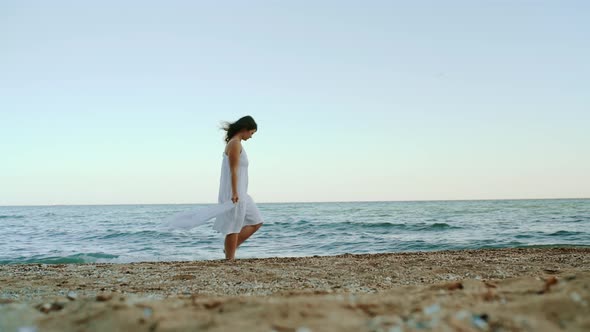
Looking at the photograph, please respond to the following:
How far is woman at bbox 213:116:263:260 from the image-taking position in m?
6.56

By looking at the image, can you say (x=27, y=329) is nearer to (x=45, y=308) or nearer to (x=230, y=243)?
(x=45, y=308)

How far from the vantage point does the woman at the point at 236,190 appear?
6562 millimetres

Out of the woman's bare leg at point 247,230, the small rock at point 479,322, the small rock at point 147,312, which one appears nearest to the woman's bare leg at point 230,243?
the woman's bare leg at point 247,230

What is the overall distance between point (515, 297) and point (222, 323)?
4.99 ft

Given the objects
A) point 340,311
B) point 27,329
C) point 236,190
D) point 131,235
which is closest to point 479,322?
point 340,311

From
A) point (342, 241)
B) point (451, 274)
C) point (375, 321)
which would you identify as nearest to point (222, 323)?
point (375, 321)

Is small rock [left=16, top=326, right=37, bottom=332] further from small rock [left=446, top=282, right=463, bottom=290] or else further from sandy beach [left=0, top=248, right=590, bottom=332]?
small rock [left=446, top=282, right=463, bottom=290]

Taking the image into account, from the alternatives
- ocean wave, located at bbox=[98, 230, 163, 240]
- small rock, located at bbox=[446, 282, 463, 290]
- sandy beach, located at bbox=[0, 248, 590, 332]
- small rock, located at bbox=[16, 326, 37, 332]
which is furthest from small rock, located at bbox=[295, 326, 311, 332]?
ocean wave, located at bbox=[98, 230, 163, 240]

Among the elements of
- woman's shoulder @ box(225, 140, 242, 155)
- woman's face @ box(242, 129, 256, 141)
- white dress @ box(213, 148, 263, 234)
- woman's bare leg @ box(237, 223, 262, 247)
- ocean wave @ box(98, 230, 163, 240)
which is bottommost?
ocean wave @ box(98, 230, 163, 240)

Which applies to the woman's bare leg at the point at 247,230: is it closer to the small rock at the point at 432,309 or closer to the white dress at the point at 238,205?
the white dress at the point at 238,205

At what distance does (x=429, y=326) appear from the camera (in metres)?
1.91

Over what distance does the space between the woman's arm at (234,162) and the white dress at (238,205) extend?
0.12m

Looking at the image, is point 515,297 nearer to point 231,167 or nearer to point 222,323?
point 222,323

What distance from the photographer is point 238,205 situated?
661 cm
